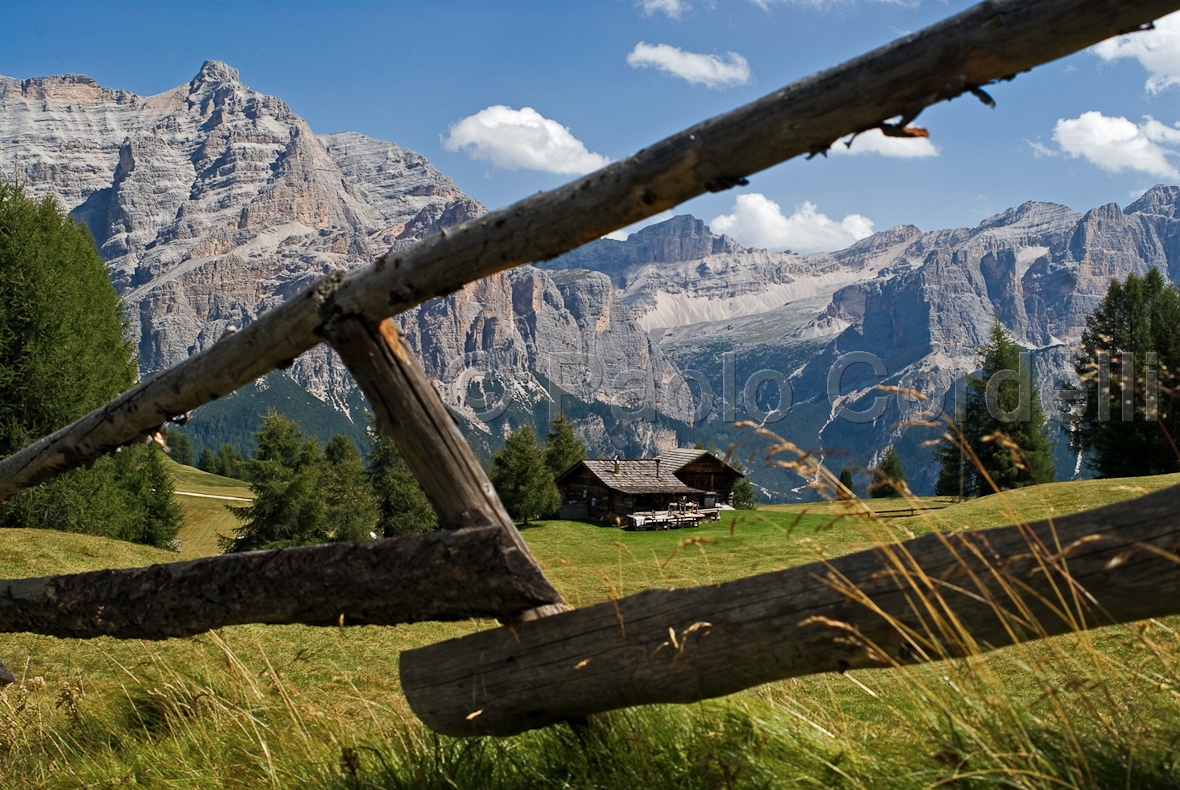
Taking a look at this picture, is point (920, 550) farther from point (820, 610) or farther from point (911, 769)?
point (911, 769)

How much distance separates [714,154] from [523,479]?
149 feet

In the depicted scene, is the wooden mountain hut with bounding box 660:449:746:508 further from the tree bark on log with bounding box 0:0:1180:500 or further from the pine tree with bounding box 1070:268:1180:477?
the tree bark on log with bounding box 0:0:1180:500

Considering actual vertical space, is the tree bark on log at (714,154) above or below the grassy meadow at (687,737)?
above

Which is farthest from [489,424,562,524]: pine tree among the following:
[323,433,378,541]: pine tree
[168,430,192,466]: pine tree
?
[168,430,192,466]: pine tree

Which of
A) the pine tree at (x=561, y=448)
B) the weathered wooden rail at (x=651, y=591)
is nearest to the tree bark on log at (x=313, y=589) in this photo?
the weathered wooden rail at (x=651, y=591)

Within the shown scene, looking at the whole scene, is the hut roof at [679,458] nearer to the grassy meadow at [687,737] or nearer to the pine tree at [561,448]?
the pine tree at [561,448]

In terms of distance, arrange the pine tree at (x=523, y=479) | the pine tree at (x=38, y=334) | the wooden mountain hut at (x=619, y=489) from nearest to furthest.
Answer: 1. the pine tree at (x=38, y=334)
2. the pine tree at (x=523, y=479)
3. the wooden mountain hut at (x=619, y=489)

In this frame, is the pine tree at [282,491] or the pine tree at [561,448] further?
the pine tree at [561,448]

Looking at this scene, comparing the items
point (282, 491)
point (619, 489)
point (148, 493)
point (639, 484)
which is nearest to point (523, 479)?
point (619, 489)

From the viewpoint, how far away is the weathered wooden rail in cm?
201

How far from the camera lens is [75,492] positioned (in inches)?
1008

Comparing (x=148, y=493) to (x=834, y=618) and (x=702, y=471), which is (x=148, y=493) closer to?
(x=834, y=618)

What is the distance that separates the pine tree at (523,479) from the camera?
1825 inches

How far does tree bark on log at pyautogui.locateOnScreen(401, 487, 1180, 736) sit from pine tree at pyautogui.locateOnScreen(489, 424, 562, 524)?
43.1 metres
